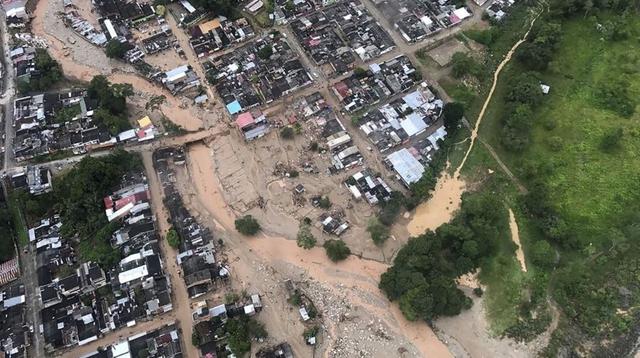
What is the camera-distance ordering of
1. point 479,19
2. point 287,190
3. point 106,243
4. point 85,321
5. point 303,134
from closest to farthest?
point 85,321 → point 106,243 → point 287,190 → point 303,134 → point 479,19

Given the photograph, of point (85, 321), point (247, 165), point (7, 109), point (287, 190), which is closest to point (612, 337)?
point (287, 190)

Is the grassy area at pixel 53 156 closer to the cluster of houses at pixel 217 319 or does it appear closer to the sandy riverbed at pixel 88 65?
the sandy riverbed at pixel 88 65

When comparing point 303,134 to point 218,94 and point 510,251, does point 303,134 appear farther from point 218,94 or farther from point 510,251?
point 510,251

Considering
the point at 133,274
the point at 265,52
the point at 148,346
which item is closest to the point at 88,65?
the point at 265,52

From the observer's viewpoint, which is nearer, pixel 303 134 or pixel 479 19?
pixel 303 134

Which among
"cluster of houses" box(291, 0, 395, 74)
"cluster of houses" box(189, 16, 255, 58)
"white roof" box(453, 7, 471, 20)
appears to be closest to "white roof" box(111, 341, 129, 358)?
"cluster of houses" box(189, 16, 255, 58)

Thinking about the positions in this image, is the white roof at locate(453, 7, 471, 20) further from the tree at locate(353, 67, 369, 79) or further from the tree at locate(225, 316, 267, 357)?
the tree at locate(225, 316, 267, 357)

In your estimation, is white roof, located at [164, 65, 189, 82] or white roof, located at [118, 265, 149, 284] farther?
white roof, located at [164, 65, 189, 82]

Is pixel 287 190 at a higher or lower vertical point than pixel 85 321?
higher
